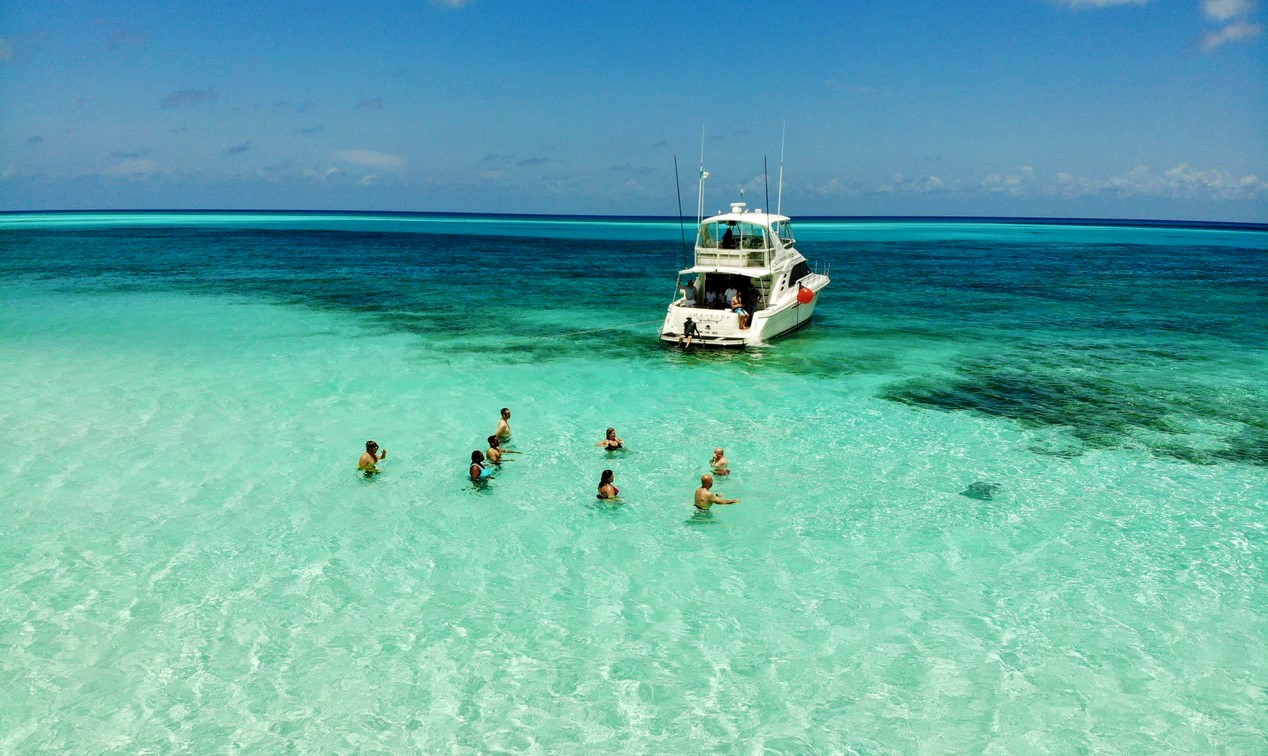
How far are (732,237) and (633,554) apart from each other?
49.8ft

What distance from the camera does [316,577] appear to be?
9070 millimetres

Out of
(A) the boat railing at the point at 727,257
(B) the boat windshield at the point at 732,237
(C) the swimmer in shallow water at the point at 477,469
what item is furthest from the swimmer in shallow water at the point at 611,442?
(B) the boat windshield at the point at 732,237

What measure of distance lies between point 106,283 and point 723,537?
127ft

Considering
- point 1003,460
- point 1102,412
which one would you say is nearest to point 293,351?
point 1003,460

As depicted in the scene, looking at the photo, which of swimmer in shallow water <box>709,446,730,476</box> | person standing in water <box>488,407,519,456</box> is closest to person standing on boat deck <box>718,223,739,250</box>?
person standing in water <box>488,407,519,456</box>

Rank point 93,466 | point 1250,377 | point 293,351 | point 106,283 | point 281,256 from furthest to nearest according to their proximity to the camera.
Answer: point 281,256 → point 106,283 → point 293,351 → point 1250,377 → point 93,466

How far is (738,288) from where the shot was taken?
75.8 ft

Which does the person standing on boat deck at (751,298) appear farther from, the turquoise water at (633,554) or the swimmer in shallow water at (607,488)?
the swimmer in shallow water at (607,488)

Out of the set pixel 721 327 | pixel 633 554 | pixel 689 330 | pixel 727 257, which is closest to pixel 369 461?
pixel 633 554

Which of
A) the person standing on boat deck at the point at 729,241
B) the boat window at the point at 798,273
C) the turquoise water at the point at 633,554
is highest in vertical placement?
the person standing on boat deck at the point at 729,241

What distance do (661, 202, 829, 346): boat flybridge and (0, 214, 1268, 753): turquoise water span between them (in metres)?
0.99

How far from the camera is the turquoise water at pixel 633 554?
6867 millimetres

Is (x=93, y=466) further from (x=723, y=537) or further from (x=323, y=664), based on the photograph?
(x=723, y=537)

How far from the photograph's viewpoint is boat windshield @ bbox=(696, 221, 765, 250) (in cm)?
2281
